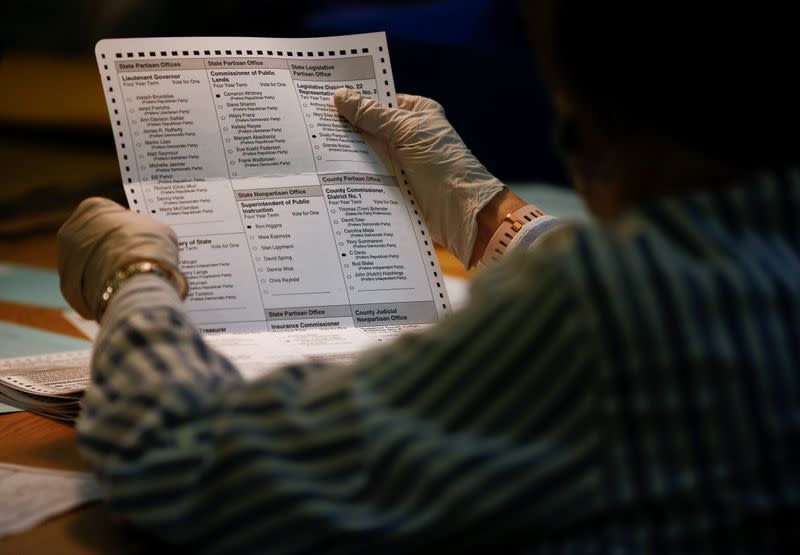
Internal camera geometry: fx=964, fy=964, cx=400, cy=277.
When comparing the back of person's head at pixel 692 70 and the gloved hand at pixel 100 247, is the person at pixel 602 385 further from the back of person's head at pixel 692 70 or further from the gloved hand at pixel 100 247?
the gloved hand at pixel 100 247

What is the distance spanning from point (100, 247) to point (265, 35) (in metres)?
2.56

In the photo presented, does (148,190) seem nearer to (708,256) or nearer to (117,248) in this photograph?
(117,248)

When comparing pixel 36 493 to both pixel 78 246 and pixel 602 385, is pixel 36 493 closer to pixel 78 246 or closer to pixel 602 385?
pixel 78 246

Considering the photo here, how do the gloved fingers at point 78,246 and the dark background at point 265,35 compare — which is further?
the dark background at point 265,35

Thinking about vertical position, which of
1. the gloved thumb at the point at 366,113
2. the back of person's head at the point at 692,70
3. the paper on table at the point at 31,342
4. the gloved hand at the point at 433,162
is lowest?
the paper on table at the point at 31,342

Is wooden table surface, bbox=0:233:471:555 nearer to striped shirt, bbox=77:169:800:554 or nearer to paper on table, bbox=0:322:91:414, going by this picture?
striped shirt, bbox=77:169:800:554

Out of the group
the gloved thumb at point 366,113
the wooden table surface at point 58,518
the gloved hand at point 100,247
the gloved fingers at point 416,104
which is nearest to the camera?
the wooden table surface at point 58,518

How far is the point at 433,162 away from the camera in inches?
47.2

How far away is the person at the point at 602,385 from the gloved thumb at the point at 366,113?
594 millimetres

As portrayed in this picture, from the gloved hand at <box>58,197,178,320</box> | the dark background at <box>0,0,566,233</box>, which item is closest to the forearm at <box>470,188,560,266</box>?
the gloved hand at <box>58,197,178,320</box>

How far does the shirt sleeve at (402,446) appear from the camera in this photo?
0.51 m

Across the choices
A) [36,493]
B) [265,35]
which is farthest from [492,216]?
[265,35]

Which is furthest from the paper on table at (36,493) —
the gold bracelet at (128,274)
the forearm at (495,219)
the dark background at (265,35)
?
the dark background at (265,35)

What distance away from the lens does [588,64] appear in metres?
0.52
